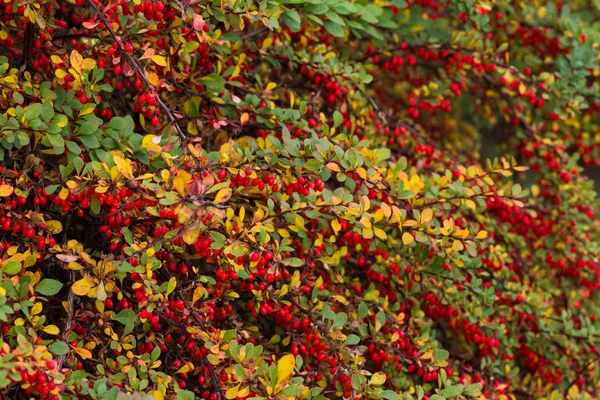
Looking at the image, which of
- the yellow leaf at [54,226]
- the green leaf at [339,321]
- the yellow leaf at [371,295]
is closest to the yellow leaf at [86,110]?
the yellow leaf at [54,226]

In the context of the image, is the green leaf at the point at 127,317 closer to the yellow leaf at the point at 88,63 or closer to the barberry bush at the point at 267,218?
the barberry bush at the point at 267,218

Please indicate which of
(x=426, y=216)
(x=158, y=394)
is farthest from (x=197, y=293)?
(x=426, y=216)

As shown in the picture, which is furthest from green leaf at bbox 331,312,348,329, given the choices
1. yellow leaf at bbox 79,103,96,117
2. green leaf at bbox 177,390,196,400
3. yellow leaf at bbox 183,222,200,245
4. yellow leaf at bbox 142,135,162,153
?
yellow leaf at bbox 79,103,96,117

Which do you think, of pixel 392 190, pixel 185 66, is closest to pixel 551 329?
pixel 392 190

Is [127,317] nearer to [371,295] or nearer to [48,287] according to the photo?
[48,287]

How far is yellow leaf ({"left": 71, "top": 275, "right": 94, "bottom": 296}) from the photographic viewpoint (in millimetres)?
1871

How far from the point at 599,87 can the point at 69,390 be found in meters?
2.98

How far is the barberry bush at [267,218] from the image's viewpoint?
1927mm

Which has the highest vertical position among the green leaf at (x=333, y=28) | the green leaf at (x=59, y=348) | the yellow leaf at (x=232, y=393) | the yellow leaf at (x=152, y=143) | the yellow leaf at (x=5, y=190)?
the green leaf at (x=333, y=28)

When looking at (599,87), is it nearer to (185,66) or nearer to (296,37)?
(296,37)

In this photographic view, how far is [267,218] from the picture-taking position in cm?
210

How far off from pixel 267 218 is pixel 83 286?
583 millimetres

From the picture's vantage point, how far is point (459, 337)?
3.08 metres

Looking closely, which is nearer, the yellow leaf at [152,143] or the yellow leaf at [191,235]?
the yellow leaf at [191,235]
